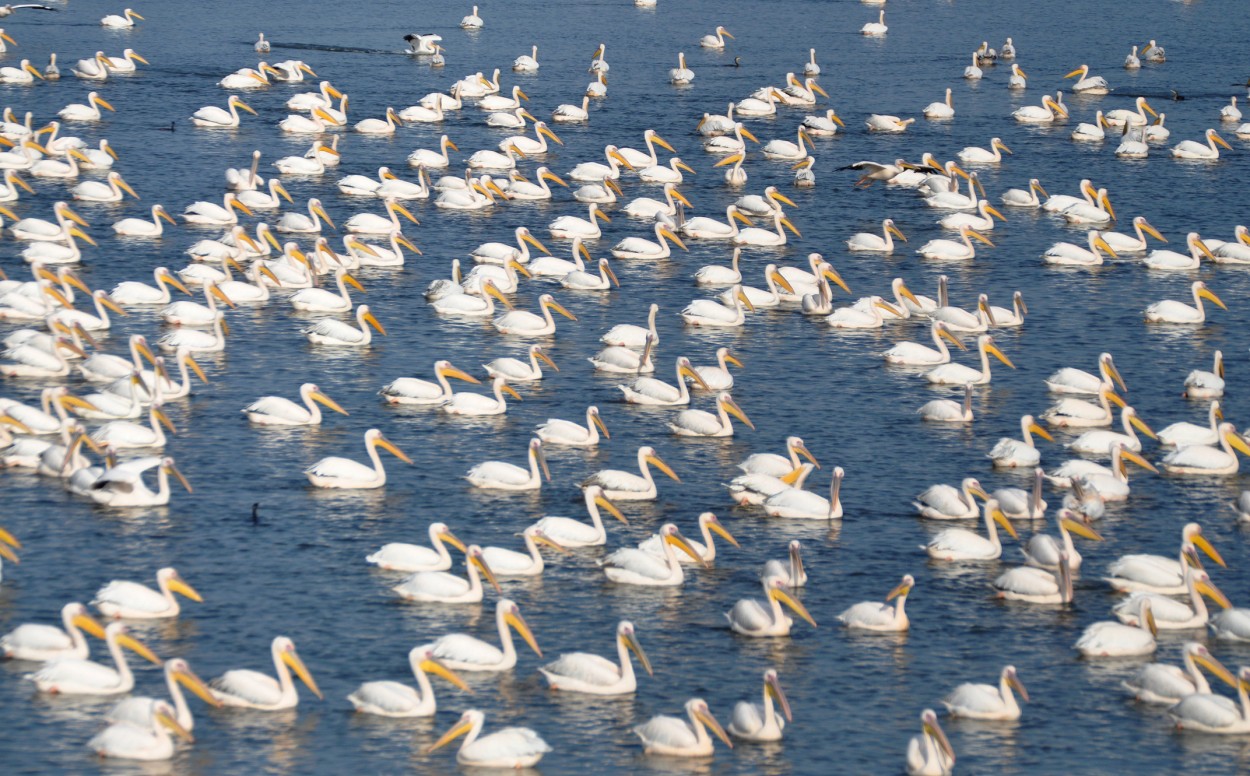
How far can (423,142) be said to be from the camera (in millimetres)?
54906

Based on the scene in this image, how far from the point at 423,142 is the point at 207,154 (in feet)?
20.1

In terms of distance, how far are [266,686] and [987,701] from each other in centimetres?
762

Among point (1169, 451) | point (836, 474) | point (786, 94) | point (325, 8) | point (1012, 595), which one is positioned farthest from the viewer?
point (325, 8)

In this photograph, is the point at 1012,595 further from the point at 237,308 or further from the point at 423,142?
the point at 423,142

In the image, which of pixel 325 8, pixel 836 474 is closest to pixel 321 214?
pixel 836 474

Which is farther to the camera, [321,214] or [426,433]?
[321,214]

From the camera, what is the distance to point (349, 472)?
28.5 metres

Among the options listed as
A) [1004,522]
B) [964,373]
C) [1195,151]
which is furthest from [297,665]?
[1195,151]

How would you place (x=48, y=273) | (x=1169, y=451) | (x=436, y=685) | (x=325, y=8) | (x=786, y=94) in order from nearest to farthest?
(x=436, y=685), (x=1169, y=451), (x=48, y=273), (x=786, y=94), (x=325, y=8)

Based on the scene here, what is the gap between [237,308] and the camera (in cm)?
3797

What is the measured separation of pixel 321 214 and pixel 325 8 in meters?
38.9

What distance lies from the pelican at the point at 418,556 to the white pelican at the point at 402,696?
378 cm

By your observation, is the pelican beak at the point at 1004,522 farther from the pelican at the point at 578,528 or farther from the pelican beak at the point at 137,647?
the pelican beak at the point at 137,647

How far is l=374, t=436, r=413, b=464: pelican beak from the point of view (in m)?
29.2
